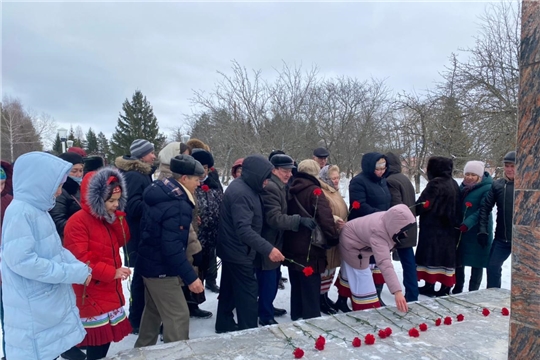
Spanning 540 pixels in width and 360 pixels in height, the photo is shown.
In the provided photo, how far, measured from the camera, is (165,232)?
311 centimetres

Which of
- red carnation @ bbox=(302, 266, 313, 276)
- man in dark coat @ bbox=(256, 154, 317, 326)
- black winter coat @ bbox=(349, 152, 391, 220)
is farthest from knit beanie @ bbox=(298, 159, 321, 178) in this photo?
red carnation @ bbox=(302, 266, 313, 276)

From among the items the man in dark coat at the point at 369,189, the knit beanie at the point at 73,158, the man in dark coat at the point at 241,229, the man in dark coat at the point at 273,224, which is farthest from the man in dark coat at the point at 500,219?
the knit beanie at the point at 73,158

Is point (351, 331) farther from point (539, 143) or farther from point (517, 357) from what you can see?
point (539, 143)

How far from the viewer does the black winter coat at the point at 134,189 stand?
3951 millimetres


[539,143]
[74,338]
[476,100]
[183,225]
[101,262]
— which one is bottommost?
[74,338]

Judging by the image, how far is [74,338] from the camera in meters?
2.63

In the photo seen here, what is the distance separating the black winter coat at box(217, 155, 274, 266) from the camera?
143 inches

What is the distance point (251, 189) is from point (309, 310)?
4.70ft

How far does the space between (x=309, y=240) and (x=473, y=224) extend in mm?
2465

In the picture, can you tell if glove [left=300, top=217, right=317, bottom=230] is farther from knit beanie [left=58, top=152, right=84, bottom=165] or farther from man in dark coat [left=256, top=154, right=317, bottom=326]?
knit beanie [left=58, top=152, right=84, bottom=165]

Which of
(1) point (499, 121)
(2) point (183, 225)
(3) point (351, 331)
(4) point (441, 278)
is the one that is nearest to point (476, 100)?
(1) point (499, 121)

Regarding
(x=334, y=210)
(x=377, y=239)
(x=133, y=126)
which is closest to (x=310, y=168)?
(x=334, y=210)

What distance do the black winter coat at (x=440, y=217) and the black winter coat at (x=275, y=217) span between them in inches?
85.7

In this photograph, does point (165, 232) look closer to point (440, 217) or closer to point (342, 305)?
point (342, 305)
